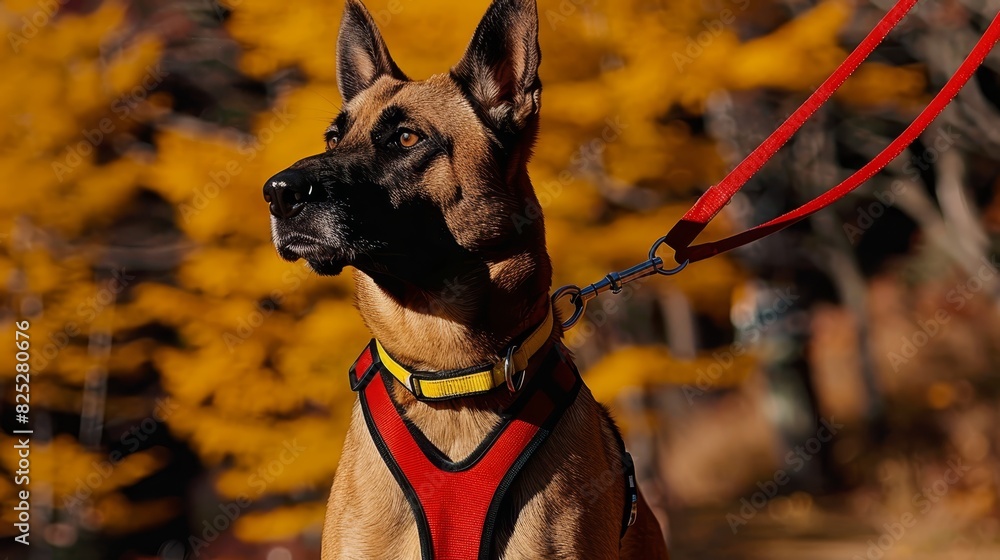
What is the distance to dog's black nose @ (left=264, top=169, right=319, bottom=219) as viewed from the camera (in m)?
2.80

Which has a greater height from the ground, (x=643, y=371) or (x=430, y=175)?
(x=430, y=175)

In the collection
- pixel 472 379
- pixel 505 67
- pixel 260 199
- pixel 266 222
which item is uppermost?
pixel 260 199

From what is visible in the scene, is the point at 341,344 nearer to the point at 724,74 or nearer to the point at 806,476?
the point at 724,74

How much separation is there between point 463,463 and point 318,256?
730 mm

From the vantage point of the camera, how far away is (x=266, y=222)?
7.32 m

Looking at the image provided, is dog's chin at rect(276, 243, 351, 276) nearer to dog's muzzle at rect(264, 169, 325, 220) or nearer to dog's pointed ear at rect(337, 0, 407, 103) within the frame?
dog's muzzle at rect(264, 169, 325, 220)

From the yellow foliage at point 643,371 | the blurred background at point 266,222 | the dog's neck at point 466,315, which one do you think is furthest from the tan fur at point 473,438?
the yellow foliage at point 643,371

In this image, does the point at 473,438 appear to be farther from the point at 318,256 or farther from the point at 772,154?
the point at 772,154

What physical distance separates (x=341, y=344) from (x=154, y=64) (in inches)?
112

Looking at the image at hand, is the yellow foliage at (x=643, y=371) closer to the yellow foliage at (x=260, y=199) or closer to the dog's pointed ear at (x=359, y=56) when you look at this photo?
the yellow foliage at (x=260, y=199)

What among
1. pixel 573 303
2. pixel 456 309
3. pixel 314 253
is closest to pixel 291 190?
pixel 314 253

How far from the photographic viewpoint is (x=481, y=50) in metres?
3.25

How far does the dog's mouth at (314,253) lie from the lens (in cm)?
287

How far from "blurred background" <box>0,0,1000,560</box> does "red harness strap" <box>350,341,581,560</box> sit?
4301mm
